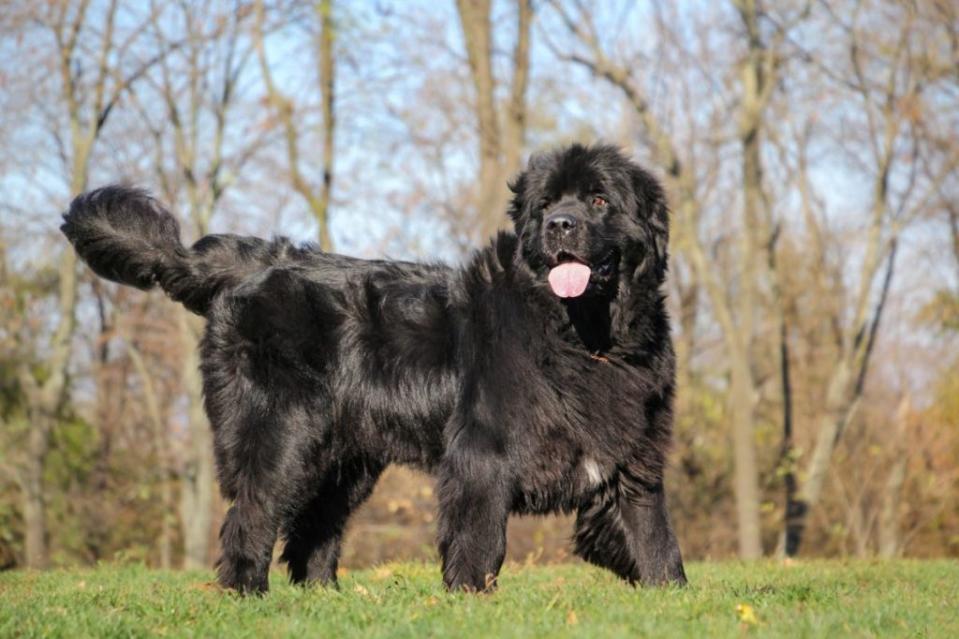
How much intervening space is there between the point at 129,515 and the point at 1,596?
A: 21.8 m

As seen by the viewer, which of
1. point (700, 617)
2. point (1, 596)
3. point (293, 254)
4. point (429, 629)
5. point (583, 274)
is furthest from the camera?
point (293, 254)

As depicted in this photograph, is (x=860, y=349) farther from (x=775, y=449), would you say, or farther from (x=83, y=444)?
(x=83, y=444)

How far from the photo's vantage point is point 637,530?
591cm

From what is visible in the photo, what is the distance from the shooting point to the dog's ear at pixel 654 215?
6.00 m

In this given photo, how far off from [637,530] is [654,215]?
1.62 metres

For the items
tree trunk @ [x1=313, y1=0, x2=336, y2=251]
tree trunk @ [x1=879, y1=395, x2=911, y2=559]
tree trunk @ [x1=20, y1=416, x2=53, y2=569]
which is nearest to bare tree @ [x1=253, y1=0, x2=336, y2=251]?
A: tree trunk @ [x1=313, y1=0, x2=336, y2=251]

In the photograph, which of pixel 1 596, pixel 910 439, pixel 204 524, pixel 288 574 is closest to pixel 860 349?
pixel 910 439

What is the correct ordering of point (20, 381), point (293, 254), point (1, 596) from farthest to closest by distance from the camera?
point (20, 381) → point (293, 254) → point (1, 596)

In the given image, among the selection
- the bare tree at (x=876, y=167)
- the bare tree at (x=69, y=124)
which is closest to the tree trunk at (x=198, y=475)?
the bare tree at (x=69, y=124)

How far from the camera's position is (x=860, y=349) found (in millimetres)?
22656

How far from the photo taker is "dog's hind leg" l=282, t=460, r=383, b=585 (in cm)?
679

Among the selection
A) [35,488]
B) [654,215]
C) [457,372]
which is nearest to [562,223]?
[654,215]

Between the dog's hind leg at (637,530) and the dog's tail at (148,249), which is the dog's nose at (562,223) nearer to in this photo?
the dog's hind leg at (637,530)

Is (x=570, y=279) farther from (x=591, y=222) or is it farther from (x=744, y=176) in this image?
(x=744, y=176)
